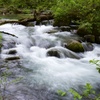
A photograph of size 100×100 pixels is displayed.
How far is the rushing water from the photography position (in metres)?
5.56

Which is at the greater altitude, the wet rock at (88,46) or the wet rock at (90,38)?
the wet rock at (90,38)

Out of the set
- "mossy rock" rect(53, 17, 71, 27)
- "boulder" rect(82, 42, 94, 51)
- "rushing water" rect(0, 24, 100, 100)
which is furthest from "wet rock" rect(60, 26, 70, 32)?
"boulder" rect(82, 42, 94, 51)

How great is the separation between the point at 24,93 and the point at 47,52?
3.82m

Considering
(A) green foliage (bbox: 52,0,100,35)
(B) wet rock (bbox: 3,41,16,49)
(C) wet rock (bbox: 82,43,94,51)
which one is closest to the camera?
(B) wet rock (bbox: 3,41,16,49)

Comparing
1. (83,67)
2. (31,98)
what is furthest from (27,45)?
(31,98)

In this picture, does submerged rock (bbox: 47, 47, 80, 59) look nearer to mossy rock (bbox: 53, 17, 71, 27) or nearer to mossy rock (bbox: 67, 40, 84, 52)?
mossy rock (bbox: 67, 40, 84, 52)

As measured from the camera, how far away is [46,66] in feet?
24.7

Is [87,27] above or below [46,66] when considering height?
above

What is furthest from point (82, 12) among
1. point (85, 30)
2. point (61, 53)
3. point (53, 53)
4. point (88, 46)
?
point (53, 53)

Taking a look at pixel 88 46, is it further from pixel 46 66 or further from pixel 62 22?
pixel 62 22

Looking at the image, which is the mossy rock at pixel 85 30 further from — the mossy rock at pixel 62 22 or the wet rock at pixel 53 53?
the wet rock at pixel 53 53

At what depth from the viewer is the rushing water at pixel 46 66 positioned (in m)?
5.56

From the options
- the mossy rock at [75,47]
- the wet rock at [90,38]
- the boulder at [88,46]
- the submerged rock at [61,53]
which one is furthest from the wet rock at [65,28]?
the submerged rock at [61,53]

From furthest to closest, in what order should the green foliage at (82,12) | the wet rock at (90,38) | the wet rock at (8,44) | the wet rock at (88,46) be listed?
the green foliage at (82,12) < the wet rock at (90,38) < the wet rock at (88,46) < the wet rock at (8,44)
